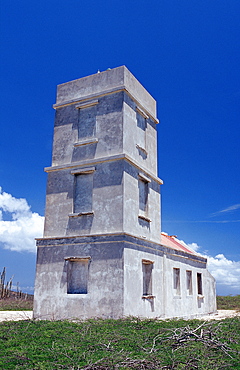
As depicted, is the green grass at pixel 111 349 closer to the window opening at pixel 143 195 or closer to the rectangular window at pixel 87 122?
the window opening at pixel 143 195

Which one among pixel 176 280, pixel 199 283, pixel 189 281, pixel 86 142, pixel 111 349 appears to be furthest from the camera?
pixel 199 283

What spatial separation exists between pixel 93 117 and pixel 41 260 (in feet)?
22.8

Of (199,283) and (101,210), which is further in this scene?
(199,283)

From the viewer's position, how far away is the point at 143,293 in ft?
53.0

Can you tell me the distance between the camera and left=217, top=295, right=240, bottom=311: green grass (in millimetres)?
28955

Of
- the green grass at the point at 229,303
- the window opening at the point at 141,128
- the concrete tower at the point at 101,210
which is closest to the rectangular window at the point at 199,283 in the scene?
the concrete tower at the point at 101,210

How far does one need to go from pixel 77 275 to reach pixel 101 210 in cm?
292

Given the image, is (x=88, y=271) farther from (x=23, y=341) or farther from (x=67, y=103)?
(x=67, y=103)

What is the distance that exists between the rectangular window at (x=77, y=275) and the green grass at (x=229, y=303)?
16.3 meters

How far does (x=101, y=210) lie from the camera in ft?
50.9

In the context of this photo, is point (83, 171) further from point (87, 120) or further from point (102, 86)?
point (102, 86)

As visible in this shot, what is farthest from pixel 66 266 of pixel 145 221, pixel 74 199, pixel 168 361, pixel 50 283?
pixel 168 361

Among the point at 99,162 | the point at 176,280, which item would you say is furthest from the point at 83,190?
the point at 176,280

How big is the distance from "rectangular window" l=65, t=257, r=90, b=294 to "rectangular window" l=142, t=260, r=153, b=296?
2698mm
